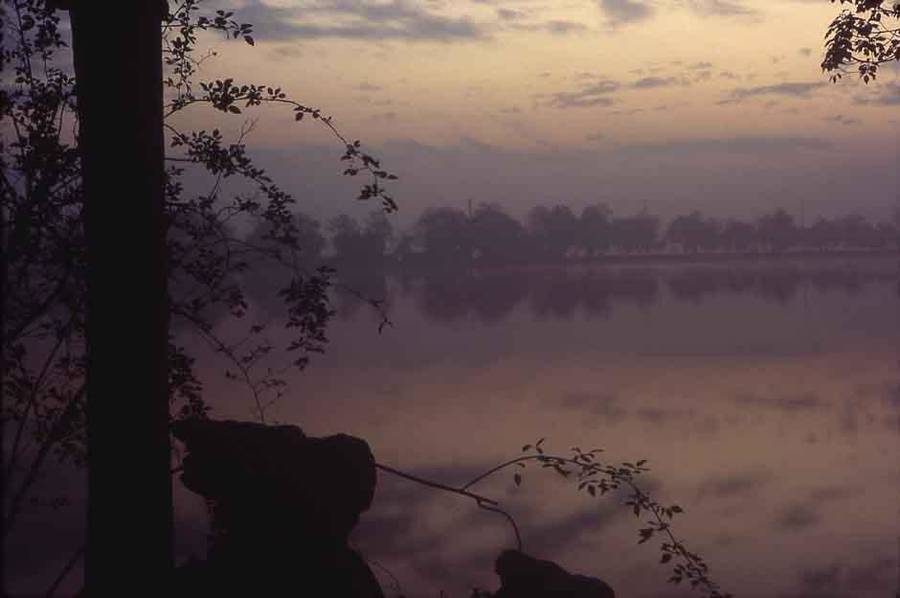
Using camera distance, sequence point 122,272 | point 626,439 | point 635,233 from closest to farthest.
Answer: point 122,272
point 626,439
point 635,233

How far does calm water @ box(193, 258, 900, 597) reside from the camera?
15664 millimetres

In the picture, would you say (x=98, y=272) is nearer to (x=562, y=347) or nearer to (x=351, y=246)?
(x=562, y=347)

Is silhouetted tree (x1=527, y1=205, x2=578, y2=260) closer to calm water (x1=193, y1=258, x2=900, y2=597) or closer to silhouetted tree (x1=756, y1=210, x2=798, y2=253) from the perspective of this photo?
silhouetted tree (x1=756, y1=210, x2=798, y2=253)

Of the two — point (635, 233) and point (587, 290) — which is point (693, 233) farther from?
point (587, 290)

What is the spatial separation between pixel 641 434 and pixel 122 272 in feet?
69.7

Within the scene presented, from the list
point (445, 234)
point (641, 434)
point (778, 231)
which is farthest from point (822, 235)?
point (641, 434)

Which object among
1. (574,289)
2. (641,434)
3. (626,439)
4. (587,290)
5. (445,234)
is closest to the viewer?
(626,439)

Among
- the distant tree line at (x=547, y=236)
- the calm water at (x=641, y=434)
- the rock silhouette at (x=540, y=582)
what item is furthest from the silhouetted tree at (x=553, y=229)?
the rock silhouette at (x=540, y=582)

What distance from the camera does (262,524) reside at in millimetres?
7137

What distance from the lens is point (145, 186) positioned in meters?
4.79

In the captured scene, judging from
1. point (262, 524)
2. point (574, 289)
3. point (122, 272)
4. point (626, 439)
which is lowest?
point (626, 439)

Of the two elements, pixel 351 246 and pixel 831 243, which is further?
pixel 831 243

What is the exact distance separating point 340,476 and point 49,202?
312cm

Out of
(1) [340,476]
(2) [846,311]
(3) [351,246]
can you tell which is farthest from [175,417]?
(3) [351,246]
